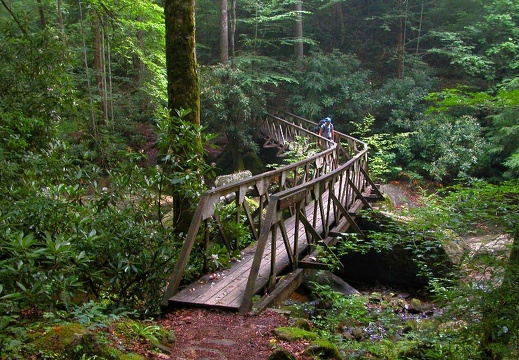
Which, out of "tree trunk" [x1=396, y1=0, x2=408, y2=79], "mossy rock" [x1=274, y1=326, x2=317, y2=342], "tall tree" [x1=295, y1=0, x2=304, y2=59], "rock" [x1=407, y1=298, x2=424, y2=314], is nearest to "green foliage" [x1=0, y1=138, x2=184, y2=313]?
"mossy rock" [x1=274, y1=326, x2=317, y2=342]

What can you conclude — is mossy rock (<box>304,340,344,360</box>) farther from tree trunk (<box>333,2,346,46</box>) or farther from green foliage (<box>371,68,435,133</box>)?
tree trunk (<box>333,2,346,46</box>)

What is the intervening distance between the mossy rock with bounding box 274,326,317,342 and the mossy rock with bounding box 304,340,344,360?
29 cm

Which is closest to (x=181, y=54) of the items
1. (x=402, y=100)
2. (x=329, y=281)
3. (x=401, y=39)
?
(x=329, y=281)

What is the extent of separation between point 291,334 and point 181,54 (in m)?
3.85

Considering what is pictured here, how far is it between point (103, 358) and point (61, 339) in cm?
35

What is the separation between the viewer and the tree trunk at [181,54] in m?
5.87

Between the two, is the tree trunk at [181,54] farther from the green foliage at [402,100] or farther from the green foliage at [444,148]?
the green foliage at [402,100]

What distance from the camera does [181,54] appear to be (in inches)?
233

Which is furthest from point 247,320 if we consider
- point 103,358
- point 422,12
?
point 422,12

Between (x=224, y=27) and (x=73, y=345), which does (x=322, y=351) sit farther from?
(x=224, y=27)

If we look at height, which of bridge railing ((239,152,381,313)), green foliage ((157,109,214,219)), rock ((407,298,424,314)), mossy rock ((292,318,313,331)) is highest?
green foliage ((157,109,214,219))

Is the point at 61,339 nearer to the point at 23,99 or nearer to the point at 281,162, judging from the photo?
the point at 23,99

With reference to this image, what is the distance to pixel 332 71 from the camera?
21.2 meters

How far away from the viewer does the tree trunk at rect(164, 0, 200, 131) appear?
19.2ft
